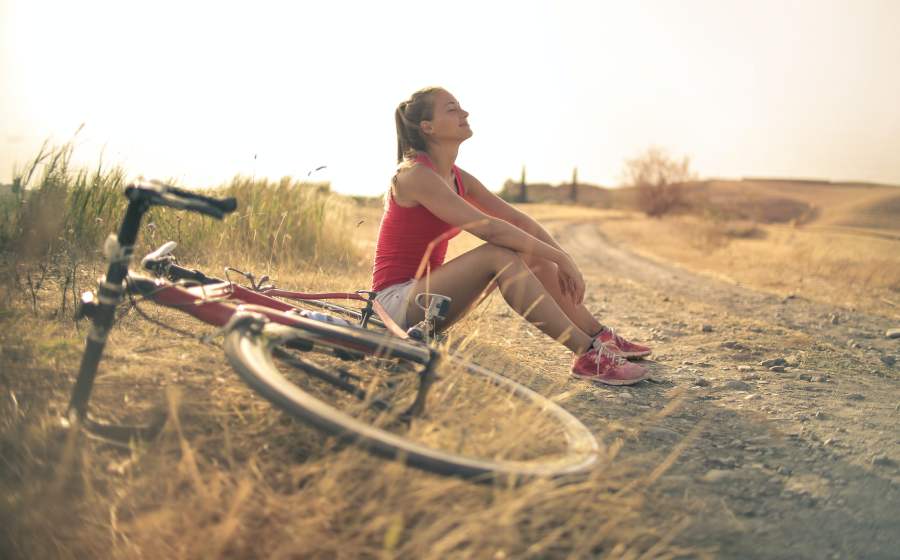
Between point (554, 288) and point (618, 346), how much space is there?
59cm

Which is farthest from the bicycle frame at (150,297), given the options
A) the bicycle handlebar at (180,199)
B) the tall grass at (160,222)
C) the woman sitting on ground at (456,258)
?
the tall grass at (160,222)

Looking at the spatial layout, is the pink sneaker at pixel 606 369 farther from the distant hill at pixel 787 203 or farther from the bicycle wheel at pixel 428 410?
the distant hill at pixel 787 203

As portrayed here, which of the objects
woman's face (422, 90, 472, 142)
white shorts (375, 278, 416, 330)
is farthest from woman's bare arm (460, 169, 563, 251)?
white shorts (375, 278, 416, 330)

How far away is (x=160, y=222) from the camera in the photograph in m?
5.92

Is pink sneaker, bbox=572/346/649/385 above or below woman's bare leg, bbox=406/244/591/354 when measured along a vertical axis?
below

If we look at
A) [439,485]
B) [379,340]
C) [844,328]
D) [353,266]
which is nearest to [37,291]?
[379,340]

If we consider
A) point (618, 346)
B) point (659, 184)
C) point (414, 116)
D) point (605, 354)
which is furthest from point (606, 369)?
point (659, 184)

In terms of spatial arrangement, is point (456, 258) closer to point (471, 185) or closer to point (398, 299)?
point (398, 299)

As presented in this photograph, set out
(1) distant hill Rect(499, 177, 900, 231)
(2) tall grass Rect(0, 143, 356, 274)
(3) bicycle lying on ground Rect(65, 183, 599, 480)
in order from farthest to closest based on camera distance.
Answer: (1) distant hill Rect(499, 177, 900, 231)
(2) tall grass Rect(0, 143, 356, 274)
(3) bicycle lying on ground Rect(65, 183, 599, 480)

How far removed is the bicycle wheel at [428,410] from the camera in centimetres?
172

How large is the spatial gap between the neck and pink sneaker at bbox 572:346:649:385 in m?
1.26

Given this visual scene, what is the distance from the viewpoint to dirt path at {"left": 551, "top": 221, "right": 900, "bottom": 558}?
7.41 ft

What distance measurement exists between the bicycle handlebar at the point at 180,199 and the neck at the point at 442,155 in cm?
159

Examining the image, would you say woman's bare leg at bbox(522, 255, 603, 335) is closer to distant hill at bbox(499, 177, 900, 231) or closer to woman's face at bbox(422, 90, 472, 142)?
woman's face at bbox(422, 90, 472, 142)
